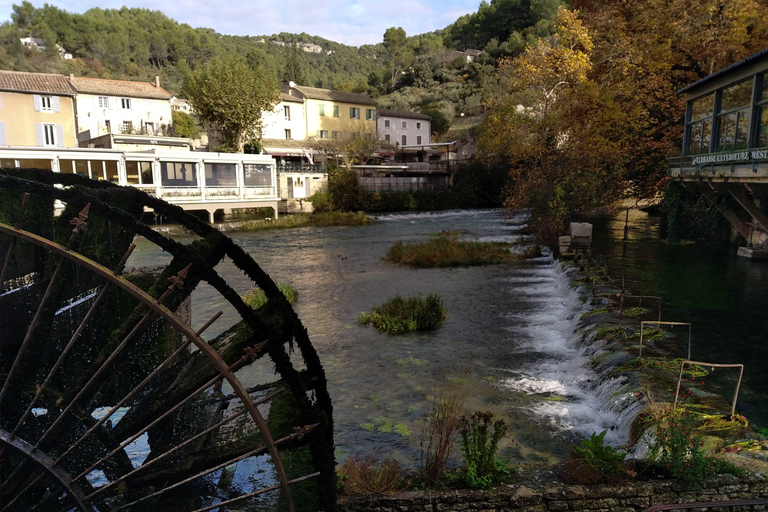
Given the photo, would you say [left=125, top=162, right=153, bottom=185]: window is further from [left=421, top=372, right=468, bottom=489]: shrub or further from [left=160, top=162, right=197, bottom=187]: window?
[left=421, top=372, right=468, bottom=489]: shrub

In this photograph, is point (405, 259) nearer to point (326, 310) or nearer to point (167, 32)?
point (326, 310)

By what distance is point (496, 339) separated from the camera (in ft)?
42.8

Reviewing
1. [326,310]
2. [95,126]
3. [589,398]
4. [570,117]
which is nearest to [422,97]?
[95,126]

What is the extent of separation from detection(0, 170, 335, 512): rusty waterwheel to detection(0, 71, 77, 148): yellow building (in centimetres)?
4164

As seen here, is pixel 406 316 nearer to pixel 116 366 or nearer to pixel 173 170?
pixel 116 366

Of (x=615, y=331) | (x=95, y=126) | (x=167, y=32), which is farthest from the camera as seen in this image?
(x=167, y=32)

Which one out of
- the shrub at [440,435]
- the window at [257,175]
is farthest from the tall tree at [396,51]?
the shrub at [440,435]

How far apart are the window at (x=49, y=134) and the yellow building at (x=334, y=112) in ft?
79.1

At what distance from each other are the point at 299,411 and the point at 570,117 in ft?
82.2

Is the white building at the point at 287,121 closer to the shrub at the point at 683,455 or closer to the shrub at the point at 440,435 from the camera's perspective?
the shrub at the point at 440,435

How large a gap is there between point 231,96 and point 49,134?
1483 centimetres

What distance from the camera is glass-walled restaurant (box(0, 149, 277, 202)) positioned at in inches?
1268

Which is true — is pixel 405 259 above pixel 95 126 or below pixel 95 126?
below

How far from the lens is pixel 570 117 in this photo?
26.3 meters
